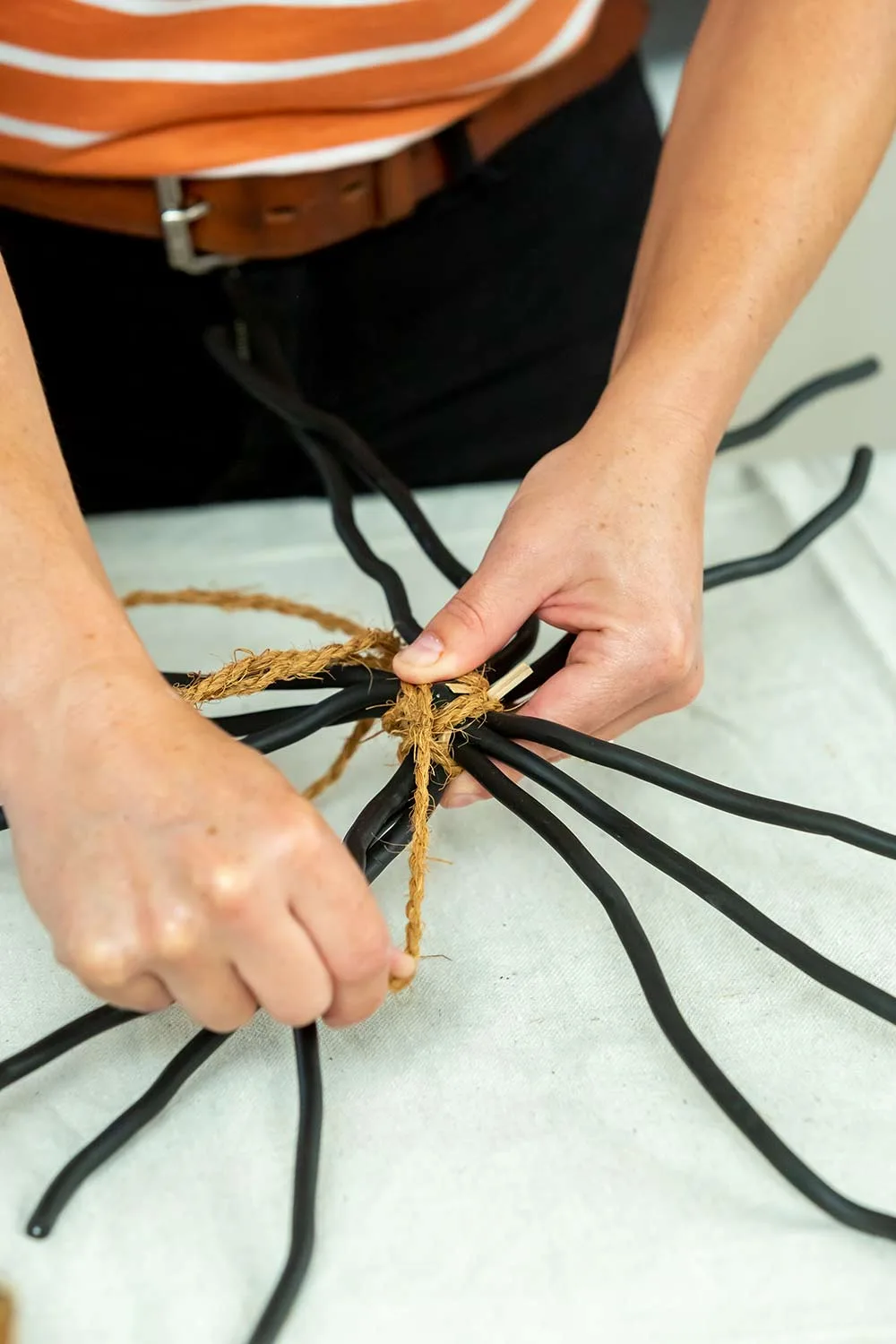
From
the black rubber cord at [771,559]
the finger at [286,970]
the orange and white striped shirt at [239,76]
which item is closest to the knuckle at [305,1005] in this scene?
the finger at [286,970]

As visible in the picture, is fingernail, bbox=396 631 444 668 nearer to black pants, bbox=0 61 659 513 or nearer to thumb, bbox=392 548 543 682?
thumb, bbox=392 548 543 682

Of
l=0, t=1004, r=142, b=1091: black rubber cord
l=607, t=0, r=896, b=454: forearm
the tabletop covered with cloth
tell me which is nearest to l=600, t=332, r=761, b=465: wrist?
l=607, t=0, r=896, b=454: forearm

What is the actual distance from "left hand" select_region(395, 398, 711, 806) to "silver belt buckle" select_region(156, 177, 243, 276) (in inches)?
6.4

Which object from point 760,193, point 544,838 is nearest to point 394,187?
point 760,193

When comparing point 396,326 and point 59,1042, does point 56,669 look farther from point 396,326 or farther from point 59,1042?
point 396,326

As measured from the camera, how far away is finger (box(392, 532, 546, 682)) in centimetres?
30

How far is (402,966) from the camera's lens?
265 millimetres

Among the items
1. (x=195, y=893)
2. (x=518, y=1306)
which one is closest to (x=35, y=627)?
(x=195, y=893)

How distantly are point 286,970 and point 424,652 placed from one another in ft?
0.30

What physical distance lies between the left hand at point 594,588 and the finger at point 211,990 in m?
0.09

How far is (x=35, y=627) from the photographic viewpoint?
245 mm

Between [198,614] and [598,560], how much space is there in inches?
6.8

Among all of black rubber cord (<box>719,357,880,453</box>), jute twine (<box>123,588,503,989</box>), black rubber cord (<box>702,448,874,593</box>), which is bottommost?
black rubber cord (<box>702,448,874,593</box>)

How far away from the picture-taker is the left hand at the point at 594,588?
305 mm
